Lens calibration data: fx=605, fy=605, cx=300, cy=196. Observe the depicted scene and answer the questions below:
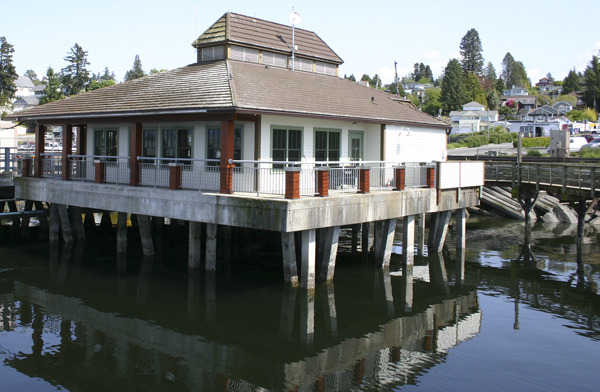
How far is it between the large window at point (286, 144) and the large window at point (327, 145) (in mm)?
930

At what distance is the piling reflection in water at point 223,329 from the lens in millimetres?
12289

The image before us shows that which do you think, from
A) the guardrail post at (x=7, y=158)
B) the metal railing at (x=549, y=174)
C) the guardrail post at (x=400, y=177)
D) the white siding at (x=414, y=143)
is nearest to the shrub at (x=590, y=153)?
the metal railing at (x=549, y=174)

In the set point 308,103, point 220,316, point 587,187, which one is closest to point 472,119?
point 587,187

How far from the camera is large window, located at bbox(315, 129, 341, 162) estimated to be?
71.5ft

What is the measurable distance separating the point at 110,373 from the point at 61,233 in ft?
53.2

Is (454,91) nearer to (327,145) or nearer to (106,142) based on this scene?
(327,145)

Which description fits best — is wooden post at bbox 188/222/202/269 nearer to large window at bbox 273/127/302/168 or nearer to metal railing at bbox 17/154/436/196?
metal railing at bbox 17/154/436/196

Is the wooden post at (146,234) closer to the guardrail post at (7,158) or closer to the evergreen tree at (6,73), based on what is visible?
the guardrail post at (7,158)

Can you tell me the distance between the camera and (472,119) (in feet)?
336

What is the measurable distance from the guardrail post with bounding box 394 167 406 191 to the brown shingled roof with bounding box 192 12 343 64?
28.3 ft

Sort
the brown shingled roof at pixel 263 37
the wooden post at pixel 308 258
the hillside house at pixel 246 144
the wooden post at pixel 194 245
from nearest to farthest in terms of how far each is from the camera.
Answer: the wooden post at pixel 308 258
the hillside house at pixel 246 144
the wooden post at pixel 194 245
the brown shingled roof at pixel 263 37

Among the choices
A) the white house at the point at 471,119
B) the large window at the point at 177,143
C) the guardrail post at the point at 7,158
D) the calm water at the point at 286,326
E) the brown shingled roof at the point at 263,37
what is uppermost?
the white house at the point at 471,119

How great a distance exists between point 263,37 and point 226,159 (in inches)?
390

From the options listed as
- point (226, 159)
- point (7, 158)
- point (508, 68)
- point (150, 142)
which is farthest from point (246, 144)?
point (508, 68)
